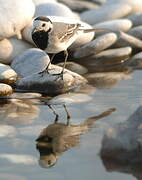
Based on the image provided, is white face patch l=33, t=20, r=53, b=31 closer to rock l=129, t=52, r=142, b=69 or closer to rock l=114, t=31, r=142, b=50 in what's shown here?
rock l=129, t=52, r=142, b=69

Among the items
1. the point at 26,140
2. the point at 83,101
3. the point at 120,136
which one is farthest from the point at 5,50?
the point at 120,136

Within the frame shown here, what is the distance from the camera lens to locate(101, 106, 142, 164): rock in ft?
13.8

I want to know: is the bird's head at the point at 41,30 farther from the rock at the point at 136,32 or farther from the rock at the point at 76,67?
the rock at the point at 136,32

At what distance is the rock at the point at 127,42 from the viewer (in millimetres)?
8062

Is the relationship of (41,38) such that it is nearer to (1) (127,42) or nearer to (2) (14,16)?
(2) (14,16)

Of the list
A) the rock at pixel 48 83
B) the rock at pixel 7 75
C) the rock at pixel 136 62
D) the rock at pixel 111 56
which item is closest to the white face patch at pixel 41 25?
the rock at pixel 48 83

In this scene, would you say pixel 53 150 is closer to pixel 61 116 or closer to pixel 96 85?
pixel 61 116

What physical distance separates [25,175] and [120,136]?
28.4 inches

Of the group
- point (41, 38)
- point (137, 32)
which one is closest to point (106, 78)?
point (41, 38)

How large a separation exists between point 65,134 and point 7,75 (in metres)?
1.76

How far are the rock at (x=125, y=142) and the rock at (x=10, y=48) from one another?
318 cm

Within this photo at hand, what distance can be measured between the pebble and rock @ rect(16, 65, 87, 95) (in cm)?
111

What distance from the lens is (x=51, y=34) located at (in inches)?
252

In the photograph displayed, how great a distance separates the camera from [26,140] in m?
4.77
